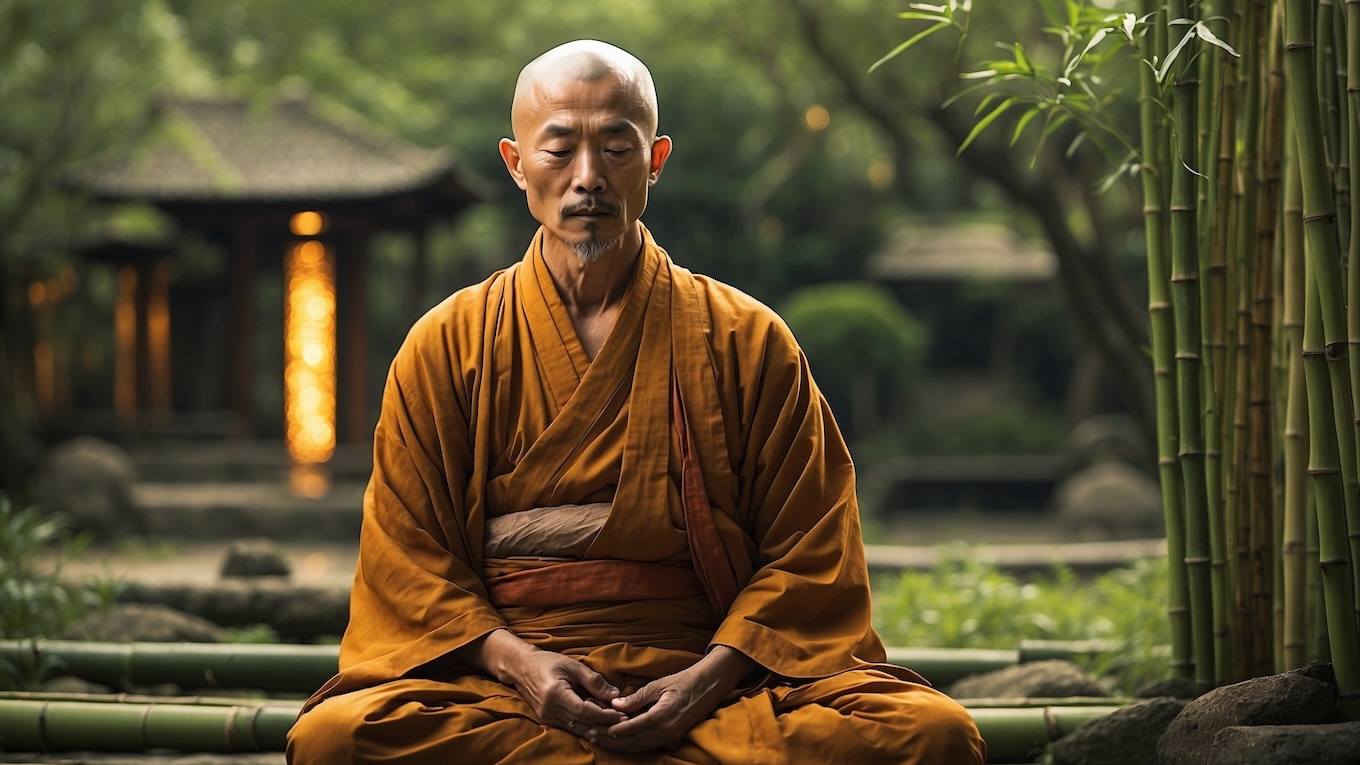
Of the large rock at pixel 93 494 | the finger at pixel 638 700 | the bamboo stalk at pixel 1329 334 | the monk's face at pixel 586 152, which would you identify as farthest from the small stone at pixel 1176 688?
the large rock at pixel 93 494

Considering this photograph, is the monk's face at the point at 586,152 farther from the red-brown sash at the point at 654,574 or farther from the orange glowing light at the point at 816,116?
the orange glowing light at the point at 816,116

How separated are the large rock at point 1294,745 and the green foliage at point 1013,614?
1740mm

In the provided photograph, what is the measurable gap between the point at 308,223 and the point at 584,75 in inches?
526

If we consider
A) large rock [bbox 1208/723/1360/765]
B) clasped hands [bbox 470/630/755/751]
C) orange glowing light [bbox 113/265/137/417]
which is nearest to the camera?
large rock [bbox 1208/723/1360/765]

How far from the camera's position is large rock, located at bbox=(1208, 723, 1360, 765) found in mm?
2502

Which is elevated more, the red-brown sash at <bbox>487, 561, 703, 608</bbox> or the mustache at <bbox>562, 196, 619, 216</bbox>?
the mustache at <bbox>562, 196, 619, 216</bbox>

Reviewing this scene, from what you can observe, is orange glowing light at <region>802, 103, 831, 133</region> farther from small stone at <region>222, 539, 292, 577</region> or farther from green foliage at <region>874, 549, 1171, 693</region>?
small stone at <region>222, 539, 292, 577</region>

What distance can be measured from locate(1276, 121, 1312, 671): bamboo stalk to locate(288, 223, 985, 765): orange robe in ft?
3.34

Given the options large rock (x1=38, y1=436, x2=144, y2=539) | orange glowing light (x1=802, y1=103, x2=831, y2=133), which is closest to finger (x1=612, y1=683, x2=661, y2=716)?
large rock (x1=38, y1=436, x2=144, y2=539)

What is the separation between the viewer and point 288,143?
15.9 metres

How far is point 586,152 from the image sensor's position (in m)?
2.91

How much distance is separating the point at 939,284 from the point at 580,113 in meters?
18.9

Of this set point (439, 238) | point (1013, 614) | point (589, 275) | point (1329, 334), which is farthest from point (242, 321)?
point (1329, 334)

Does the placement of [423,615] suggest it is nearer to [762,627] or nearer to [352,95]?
[762,627]
